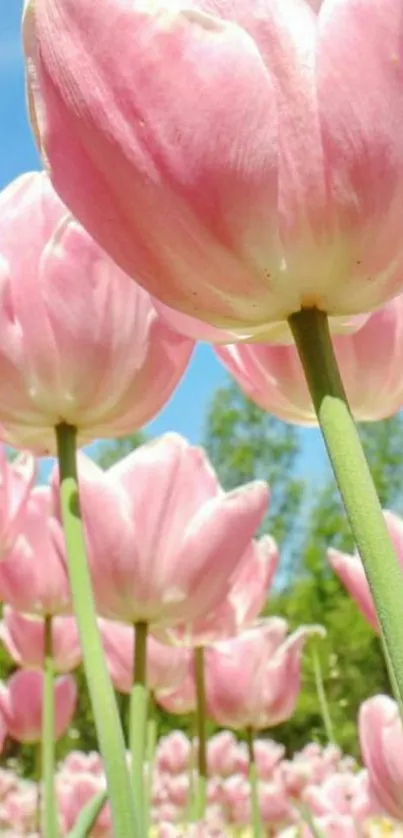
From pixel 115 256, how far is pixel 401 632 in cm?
11

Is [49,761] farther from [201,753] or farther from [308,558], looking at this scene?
[308,558]

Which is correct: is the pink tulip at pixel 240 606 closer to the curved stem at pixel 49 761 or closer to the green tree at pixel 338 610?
the curved stem at pixel 49 761

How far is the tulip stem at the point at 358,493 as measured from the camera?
0.22m

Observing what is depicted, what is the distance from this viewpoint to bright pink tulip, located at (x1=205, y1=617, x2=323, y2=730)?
1187mm

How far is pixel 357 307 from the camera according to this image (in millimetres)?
298

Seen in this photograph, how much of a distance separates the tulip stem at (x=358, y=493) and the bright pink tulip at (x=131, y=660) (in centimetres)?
62

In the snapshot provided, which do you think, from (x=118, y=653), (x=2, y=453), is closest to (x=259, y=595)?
(x=118, y=653)

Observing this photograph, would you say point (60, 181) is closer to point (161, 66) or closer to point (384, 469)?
point (161, 66)

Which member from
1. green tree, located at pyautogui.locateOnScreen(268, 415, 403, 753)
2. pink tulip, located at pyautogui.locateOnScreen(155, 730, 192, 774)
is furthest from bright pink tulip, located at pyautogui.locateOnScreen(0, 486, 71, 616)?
green tree, located at pyautogui.locateOnScreen(268, 415, 403, 753)

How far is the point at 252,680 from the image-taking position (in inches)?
47.7

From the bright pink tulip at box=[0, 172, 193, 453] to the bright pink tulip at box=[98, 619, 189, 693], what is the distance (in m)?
0.39

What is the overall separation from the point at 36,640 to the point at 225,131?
854 millimetres

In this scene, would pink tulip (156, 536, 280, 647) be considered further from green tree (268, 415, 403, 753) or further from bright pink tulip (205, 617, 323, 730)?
green tree (268, 415, 403, 753)

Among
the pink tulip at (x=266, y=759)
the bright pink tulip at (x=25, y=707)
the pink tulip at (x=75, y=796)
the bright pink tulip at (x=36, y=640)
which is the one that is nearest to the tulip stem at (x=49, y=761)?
the bright pink tulip at (x=36, y=640)
